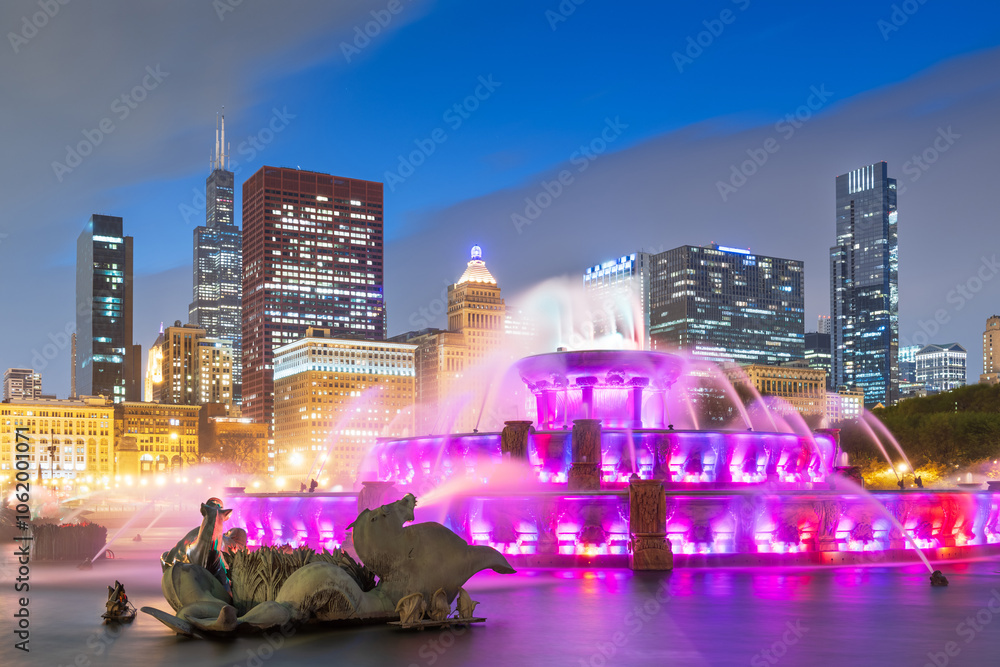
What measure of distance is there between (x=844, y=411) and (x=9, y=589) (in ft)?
601

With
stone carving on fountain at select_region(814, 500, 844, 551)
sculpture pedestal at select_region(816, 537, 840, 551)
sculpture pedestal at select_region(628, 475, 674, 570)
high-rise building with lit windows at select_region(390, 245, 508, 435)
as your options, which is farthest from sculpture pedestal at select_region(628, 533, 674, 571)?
high-rise building with lit windows at select_region(390, 245, 508, 435)

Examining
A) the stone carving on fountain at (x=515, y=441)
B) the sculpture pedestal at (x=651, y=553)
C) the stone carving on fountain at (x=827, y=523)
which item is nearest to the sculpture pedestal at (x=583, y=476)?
the stone carving on fountain at (x=515, y=441)

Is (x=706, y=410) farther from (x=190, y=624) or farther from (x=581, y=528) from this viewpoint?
(x=190, y=624)

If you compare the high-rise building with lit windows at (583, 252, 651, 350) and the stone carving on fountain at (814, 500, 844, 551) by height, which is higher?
the high-rise building with lit windows at (583, 252, 651, 350)

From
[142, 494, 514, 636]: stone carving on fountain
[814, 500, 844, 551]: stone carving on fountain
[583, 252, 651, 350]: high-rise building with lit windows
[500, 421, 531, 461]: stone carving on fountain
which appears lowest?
[814, 500, 844, 551]: stone carving on fountain

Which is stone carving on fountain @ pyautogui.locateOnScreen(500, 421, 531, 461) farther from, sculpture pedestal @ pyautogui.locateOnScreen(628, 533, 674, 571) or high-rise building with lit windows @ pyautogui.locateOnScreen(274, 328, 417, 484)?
high-rise building with lit windows @ pyautogui.locateOnScreen(274, 328, 417, 484)

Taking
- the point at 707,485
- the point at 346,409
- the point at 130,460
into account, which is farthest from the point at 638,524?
the point at 130,460

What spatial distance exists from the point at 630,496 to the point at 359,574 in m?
11.1

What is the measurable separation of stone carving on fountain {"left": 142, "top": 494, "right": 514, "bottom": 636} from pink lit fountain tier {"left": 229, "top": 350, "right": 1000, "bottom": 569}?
10378 millimetres

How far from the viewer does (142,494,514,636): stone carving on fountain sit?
1543 cm

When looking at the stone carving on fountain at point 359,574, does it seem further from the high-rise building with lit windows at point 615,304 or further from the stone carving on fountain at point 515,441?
the high-rise building with lit windows at point 615,304

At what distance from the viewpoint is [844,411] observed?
19088 centimetres

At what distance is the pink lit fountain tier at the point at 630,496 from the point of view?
26672 millimetres

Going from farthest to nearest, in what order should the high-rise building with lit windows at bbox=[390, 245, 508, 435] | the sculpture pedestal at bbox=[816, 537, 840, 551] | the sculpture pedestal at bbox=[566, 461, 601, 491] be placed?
the high-rise building with lit windows at bbox=[390, 245, 508, 435]
the sculpture pedestal at bbox=[566, 461, 601, 491]
the sculpture pedestal at bbox=[816, 537, 840, 551]
